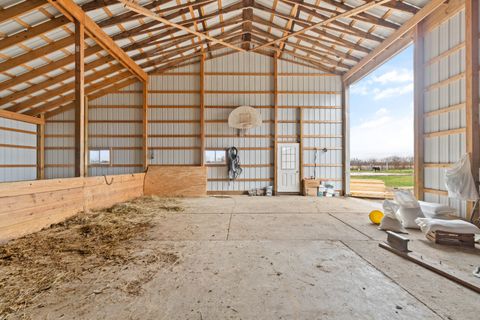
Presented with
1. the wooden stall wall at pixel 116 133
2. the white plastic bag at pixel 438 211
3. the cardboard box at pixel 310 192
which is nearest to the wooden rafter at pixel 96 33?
the wooden stall wall at pixel 116 133

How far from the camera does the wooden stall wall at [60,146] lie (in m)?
9.37

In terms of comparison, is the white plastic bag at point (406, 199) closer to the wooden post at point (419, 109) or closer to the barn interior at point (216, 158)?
the barn interior at point (216, 158)

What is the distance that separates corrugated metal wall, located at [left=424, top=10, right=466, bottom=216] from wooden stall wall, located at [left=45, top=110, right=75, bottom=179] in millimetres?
12034

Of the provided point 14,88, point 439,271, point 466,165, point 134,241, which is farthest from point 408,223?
point 14,88

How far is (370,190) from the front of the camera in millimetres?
9430

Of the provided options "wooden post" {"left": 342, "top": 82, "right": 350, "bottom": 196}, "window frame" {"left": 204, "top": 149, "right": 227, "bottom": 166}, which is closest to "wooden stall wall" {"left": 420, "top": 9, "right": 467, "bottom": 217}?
"wooden post" {"left": 342, "top": 82, "right": 350, "bottom": 196}

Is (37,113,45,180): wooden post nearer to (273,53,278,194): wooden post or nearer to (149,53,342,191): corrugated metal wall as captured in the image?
(149,53,342,191): corrugated metal wall

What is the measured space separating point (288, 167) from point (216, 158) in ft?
9.82

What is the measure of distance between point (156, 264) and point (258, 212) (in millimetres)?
3399

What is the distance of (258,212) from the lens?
570 cm

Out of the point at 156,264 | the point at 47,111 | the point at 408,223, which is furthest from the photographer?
the point at 47,111

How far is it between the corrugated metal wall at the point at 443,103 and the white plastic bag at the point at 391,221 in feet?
6.32

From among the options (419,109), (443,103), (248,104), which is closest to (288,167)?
(248,104)

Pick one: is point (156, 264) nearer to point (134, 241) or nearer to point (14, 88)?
point (134, 241)
